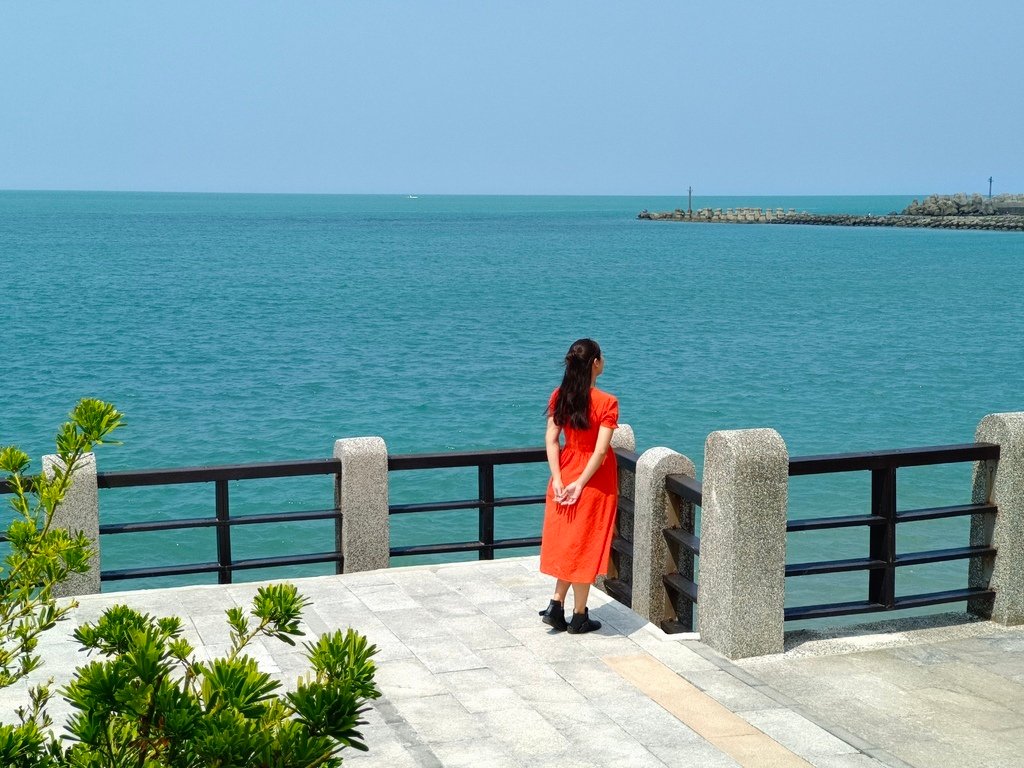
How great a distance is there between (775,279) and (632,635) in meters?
77.2

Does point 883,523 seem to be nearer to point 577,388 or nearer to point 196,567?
point 577,388

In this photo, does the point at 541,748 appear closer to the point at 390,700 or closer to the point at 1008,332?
the point at 390,700

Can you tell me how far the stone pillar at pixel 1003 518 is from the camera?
8.59m

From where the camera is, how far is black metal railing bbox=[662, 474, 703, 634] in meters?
8.37

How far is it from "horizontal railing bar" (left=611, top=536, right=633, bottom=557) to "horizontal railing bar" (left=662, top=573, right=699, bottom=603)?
52 cm

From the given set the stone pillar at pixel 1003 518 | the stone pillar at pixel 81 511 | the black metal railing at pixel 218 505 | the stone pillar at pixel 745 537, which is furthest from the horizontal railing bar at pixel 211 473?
the stone pillar at pixel 1003 518

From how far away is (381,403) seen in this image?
122ft

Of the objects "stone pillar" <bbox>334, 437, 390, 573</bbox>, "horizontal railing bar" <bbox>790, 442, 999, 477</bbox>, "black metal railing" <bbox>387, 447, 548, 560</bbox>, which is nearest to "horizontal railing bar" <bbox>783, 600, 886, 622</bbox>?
"horizontal railing bar" <bbox>790, 442, 999, 477</bbox>

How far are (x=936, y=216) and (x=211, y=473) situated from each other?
176 metres

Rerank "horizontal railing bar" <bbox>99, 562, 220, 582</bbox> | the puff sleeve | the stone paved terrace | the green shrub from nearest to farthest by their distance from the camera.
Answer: the green shrub
the stone paved terrace
the puff sleeve
"horizontal railing bar" <bbox>99, 562, 220, 582</bbox>

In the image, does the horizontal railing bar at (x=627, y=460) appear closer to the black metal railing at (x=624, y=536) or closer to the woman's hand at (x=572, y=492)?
the black metal railing at (x=624, y=536)

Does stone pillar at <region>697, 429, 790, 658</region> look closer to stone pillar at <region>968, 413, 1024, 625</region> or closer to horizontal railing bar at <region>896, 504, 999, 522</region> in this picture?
horizontal railing bar at <region>896, 504, 999, 522</region>

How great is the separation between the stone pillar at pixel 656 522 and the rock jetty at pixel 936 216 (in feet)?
494

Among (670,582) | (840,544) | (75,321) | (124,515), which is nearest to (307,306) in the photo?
(75,321)
